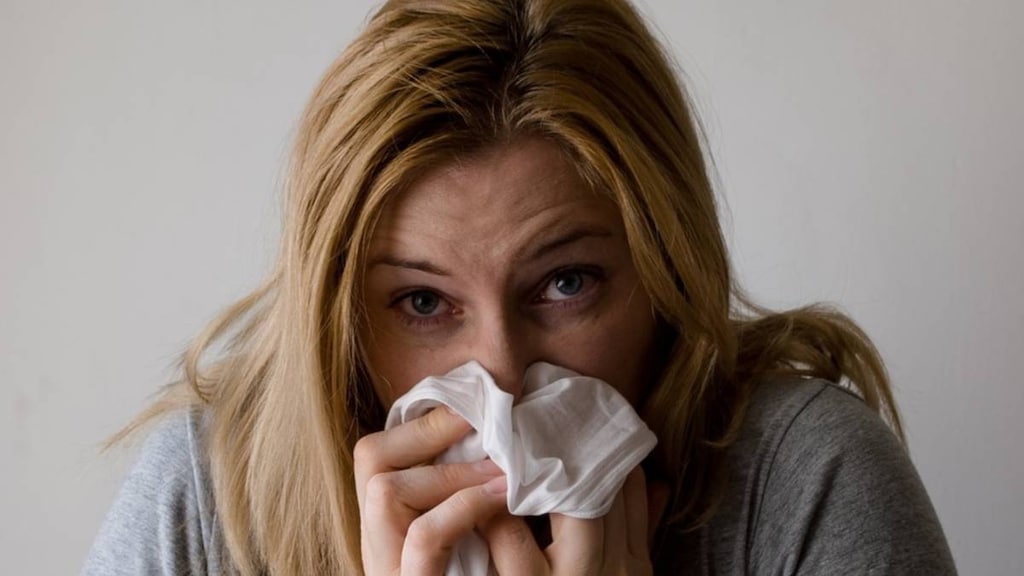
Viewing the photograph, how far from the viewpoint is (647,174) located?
1.19m

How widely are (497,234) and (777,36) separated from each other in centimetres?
60

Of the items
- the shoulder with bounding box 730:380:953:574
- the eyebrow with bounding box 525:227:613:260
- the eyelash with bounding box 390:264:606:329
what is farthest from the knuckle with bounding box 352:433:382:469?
the shoulder with bounding box 730:380:953:574

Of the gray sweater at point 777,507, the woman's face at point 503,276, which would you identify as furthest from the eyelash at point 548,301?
the gray sweater at point 777,507

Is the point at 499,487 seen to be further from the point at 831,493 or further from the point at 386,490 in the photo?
the point at 831,493

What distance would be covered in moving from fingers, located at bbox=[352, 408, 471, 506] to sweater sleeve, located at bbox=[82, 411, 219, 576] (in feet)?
0.87

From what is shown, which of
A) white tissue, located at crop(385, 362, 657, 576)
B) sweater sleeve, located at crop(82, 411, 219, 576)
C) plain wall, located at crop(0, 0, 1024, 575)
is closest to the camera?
white tissue, located at crop(385, 362, 657, 576)

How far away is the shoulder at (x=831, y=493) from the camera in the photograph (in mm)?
1227

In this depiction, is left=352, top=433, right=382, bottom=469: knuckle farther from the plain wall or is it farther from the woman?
the plain wall

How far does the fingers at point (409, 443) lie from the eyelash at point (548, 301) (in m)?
0.08

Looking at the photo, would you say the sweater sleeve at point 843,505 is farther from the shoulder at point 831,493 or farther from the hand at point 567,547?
the hand at point 567,547

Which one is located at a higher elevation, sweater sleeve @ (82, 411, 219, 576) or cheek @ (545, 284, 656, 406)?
cheek @ (545, 284, 656, 406)

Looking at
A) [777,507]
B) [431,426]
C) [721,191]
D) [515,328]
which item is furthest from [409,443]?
[721,191]

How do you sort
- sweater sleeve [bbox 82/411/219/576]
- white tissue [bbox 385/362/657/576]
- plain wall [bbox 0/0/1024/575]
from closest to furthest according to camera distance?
1. white tissue [bbox 385/362/657/576]
2. sweater sleeve [bbox 82/411/219/576]
3. plain wall [bbox 0/0/1024/575]

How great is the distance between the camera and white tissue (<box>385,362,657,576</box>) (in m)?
1.14
